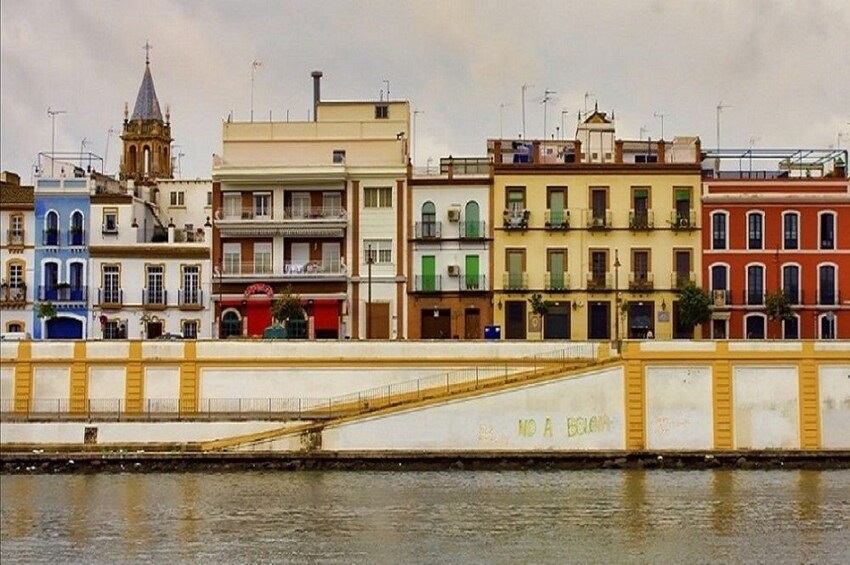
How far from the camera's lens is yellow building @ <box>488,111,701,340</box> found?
70.3 meters

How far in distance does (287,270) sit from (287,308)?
2398 mm

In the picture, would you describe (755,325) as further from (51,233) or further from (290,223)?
(51,233)

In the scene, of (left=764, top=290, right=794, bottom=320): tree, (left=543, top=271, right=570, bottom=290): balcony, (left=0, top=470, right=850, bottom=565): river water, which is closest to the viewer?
(left=0, top=470, right=850, bottom=565): river water

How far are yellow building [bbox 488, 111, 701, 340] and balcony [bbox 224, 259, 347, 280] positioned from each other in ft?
22.9

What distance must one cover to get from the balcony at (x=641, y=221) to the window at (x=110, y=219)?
23.0 meters

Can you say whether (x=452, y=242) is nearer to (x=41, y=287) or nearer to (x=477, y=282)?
(x=477, y=282)

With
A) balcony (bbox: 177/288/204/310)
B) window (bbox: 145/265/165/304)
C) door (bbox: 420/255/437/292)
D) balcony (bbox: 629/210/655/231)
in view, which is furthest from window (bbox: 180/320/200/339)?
balcony (bbox: 629/210/655/231)

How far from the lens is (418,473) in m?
54.3

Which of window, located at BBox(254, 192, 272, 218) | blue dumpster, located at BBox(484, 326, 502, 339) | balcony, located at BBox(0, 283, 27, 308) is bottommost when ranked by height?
blue dumpster, located at BBox(484, 326, 502, 339)

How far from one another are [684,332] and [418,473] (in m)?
19.9

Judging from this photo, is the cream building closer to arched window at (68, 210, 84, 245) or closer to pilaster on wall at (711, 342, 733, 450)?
arched window at (68, 210, 84, 245)

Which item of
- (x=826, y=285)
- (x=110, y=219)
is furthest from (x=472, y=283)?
(x=110, y=219)

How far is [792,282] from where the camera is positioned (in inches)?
2763

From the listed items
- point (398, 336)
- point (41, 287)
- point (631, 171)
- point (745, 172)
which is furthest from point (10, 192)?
point (745, 172)
